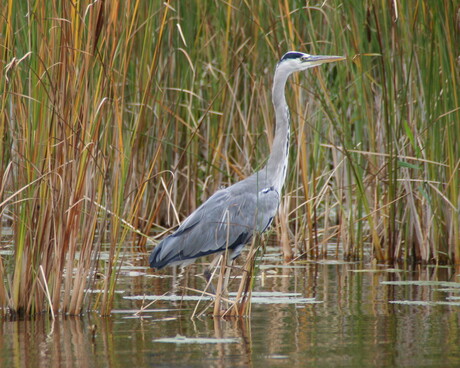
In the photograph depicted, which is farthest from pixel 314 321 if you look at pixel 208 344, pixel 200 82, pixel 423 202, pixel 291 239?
pixel 200 82

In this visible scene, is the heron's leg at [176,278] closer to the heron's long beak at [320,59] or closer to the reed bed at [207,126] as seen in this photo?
the reed bed at [207,126]

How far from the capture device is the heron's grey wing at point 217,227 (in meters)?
5.91

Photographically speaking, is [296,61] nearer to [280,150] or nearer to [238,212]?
[280,150]

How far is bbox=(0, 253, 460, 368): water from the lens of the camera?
4055 mm

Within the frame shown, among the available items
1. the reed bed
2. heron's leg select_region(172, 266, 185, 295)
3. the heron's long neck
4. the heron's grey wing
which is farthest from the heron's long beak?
heron's leg select_region(172, 266, 185, 295)

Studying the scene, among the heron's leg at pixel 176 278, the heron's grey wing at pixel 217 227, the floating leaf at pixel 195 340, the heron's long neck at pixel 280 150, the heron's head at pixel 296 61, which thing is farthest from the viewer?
the heron's head at pixel 296 61

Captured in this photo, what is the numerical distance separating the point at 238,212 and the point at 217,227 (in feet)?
0.93

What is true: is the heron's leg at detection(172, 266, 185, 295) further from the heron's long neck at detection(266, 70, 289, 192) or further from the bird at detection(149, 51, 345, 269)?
the heron's long neck at detection(266, 70, 289, 192)

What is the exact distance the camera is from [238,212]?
6.29 metres

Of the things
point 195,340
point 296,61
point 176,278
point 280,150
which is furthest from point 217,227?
point 195,340

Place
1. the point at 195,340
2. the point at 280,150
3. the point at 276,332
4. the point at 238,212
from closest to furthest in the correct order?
the point at 195,340 < the point at 276,332 < the point at 238,212 < the point at 280,150

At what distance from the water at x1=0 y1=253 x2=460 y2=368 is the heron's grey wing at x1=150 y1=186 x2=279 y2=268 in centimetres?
31

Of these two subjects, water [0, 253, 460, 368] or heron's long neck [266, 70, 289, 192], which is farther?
heron's long neck [266, 70, 289, 192]

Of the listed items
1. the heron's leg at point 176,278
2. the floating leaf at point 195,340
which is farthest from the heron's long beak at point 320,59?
the floating leaf at point 195,340
